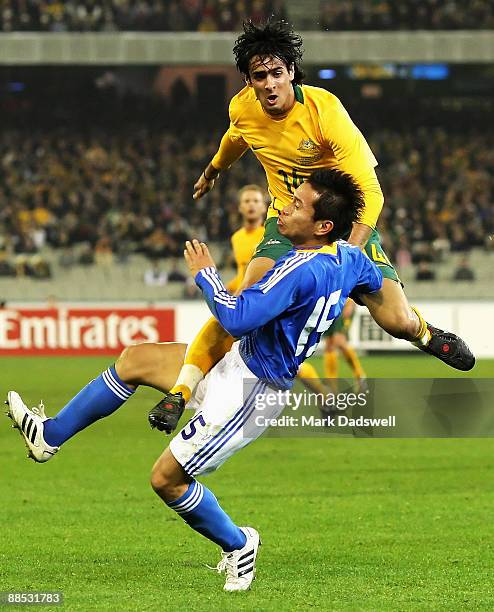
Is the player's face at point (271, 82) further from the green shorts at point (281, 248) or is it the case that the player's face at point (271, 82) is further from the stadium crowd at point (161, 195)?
the stadium crowd at point (161, 195)

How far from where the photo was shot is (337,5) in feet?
111

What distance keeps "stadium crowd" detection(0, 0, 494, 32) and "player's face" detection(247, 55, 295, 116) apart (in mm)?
27234

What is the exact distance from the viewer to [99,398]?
649 centimetres

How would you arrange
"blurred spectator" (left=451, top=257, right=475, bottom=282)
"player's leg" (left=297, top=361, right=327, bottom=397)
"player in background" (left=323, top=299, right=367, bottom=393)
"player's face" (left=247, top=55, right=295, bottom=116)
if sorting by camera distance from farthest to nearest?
"blurred spectator" (left=451, top=257, right=475, bottom=282) → "player in background" (left=323, top=299, right=367, bottom=393) → "player's leg" (left=297, top=361, right=327, bottom=397) → "player's face" (left=247, top=55, right=295, bottom=116)

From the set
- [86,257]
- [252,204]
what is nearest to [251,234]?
[252,204]

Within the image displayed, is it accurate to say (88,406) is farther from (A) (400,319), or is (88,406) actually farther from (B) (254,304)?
(A) (400,319)

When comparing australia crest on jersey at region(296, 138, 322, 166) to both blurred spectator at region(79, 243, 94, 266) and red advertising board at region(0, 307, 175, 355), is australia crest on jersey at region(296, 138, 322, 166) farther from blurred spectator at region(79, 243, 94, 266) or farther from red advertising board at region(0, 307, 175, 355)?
blurred spectator at region(79, 243, 94, 266)

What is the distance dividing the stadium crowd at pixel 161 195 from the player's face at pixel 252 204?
17.0 meters

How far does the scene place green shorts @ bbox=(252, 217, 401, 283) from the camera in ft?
22.4

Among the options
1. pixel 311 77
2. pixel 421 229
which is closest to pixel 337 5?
pixel 311 77

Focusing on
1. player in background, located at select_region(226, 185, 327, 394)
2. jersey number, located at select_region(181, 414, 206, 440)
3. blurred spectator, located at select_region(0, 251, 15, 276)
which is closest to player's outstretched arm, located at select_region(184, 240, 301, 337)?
jersey number, located at select_region(181, 414, 206, 440)

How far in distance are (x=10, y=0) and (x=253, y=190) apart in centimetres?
2295

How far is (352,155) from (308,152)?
29 centimetres

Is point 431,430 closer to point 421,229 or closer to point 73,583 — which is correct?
point 73,583
